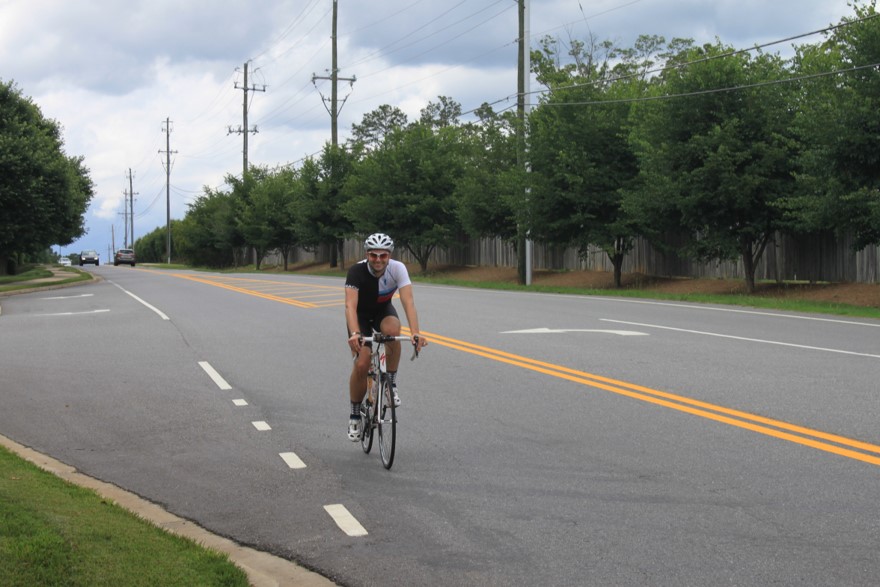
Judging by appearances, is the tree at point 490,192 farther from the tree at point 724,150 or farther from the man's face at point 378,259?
the man's face at point 378,259

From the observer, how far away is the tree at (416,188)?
4675cm

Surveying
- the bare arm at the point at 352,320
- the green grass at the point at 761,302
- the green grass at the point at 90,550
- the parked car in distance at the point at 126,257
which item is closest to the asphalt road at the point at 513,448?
the green grass at the point at 90,550

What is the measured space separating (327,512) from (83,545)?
1581 mm

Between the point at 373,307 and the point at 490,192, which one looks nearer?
the point at 373,307

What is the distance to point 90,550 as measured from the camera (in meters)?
4.64

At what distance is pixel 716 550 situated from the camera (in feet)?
16.3

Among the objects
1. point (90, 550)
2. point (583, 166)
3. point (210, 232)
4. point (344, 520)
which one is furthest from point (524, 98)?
point (210, 232)

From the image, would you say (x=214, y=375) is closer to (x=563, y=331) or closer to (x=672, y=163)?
(x=563, y=331)

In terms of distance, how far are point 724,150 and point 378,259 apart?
20631 mm

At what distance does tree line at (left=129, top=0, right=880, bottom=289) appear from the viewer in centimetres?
2222

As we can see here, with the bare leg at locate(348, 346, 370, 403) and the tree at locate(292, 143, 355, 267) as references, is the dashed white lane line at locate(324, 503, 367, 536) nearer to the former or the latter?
the bare leg at locate(348, 346, 370, 403)

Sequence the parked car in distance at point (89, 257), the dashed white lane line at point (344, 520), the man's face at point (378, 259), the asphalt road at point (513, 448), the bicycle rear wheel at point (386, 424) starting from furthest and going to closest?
the parked car in distance at point (89, 257) < the man's face at point (378, 259) < the bicycle rear wheel at point (386, 424) < the dashed white lane line at point (344, 520) < the asphalt road at point (513, 448)

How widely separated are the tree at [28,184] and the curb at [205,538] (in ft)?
111

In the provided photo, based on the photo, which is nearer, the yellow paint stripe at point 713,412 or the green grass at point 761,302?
the yellow paint stripe at point 713,412
